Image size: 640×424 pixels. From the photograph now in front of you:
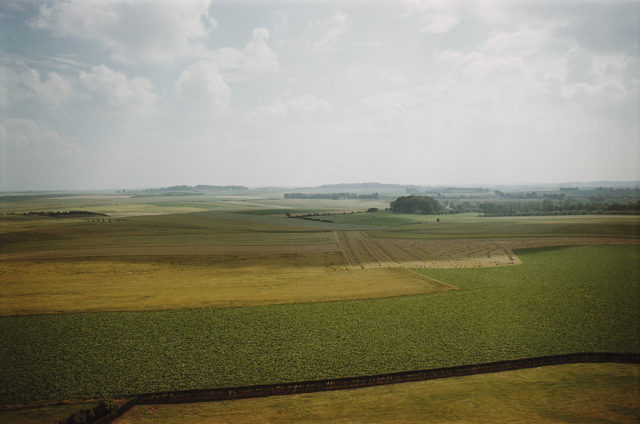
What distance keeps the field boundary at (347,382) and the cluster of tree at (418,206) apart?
260 feet

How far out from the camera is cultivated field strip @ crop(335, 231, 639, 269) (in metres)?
42.2

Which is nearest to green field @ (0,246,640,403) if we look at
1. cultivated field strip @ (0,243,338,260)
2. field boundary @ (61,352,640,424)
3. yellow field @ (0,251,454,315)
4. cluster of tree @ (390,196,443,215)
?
field boundary @ (61,352,640,424)

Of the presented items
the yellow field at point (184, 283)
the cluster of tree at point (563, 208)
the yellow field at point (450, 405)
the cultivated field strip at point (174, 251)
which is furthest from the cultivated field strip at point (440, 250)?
the cluster of tree at point (563, 208)

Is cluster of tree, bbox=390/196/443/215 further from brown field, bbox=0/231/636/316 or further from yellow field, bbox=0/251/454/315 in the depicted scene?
yellow field, bbox=0/251/454/315

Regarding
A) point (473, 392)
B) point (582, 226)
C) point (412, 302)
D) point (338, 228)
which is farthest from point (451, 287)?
point (582, 226)

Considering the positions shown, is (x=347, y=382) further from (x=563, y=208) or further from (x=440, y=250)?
(x=563, y=208)

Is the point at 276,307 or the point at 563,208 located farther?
the point at 563,208

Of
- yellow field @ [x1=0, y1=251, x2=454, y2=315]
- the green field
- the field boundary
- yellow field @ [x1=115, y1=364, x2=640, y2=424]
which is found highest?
yellow field @ [x1=0, y1=251, x2=454, y2=315]

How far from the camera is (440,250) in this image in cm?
4931

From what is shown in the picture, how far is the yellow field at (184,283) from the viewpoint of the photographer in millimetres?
26719

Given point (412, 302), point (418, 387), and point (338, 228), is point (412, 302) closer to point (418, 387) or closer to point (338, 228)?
point (418, 387)

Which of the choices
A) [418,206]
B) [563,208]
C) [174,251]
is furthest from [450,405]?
[563,208]

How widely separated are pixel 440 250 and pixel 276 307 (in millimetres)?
30265

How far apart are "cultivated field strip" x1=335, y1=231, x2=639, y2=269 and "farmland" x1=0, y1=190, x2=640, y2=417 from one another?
391mm
